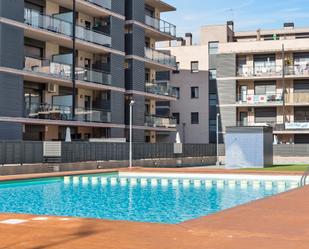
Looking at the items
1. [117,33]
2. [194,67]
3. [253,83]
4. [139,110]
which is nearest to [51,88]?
[117,33]

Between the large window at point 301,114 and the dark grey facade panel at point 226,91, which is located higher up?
the dark grey facade panel at point 226,91

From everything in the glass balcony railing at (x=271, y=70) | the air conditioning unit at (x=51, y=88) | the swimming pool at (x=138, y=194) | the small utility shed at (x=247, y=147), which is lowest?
the swimming pool at (x=138, y=194)

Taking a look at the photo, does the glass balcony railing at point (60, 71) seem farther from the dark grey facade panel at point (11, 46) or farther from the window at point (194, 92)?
the window at point (194, 92)

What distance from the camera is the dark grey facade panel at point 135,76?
4409 centimetres

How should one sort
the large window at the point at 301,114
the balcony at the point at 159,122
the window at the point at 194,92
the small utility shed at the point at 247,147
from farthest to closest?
the window at the point at 194,92, the large window at the point at 301,114, the balcony at the point at 159,122, the small utility shed at the point at 247,147

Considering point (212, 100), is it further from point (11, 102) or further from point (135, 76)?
point (11, 102)

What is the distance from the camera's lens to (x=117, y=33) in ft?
139

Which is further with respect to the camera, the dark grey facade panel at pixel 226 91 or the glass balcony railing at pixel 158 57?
the dark grey facade panel at pixel 226 91

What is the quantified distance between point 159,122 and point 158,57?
6308 millimetres

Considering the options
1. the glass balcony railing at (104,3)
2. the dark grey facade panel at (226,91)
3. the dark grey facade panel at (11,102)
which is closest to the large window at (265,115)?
the dark grey facade panel at (226,91)

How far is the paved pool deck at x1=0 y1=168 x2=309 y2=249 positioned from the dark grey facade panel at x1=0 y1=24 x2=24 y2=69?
21.7 metres

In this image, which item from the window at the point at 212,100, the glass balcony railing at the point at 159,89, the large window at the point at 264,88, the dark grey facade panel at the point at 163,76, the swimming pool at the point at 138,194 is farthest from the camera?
the dark grey facade panel at the point at 163,76

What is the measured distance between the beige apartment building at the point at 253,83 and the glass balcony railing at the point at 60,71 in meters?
20.8

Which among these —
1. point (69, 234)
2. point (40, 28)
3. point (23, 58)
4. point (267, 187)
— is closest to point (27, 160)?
point (23, 58)
